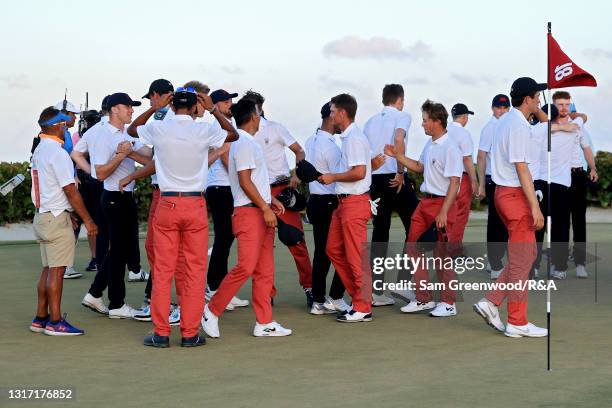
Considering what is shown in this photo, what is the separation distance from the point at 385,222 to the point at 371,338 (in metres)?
2.08

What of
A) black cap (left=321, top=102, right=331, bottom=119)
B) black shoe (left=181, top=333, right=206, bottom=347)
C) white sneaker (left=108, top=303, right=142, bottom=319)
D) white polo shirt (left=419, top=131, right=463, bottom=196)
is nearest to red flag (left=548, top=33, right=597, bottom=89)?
white polo shirt (left=419, top=131, right=463, bottom=196)

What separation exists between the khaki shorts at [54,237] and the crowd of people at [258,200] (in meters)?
0.01

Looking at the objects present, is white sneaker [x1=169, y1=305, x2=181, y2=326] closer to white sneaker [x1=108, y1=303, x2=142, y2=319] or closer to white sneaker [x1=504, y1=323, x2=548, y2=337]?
white sneaker [x1=108, y1=303, x2=142, y2=319]

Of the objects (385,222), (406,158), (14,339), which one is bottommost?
(14,339)

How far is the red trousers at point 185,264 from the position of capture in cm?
837

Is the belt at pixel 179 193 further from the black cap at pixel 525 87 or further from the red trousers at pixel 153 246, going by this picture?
the black cap at pixel 525 87

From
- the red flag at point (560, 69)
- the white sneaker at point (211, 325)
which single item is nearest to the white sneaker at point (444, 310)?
the white sneaker at point (211, 325)

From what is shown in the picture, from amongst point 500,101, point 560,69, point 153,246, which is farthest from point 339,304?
point 500,101

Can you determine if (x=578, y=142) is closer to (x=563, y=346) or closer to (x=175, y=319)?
(x=563, y=346)

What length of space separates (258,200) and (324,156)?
4.65ft

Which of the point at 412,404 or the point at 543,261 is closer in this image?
the point at 412,404

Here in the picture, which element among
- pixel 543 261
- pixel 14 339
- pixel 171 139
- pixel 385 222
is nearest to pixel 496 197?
pixel 385 222

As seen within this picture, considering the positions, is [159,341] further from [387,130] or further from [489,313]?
[387,130]

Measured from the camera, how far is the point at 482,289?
11852 millimetres
